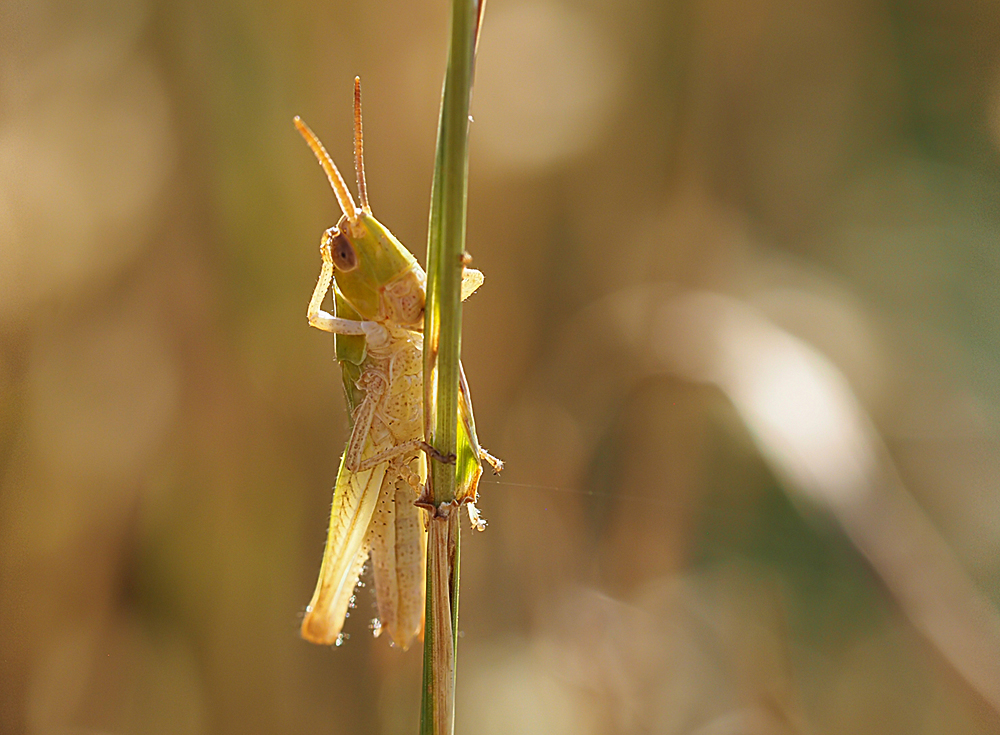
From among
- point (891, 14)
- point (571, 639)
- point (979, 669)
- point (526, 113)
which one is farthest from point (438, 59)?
point (979, 669)

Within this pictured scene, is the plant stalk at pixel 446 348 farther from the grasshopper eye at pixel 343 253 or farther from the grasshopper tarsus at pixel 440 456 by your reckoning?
the grasshopper eye at pixel 343 253

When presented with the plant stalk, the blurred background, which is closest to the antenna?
the plant stalk

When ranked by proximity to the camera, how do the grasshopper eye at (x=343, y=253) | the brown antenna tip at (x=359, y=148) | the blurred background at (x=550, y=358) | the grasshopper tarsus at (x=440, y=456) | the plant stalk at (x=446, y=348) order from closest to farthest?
1. the plant stalk at (x=446, y=348)
2. the grasshopper tarsus at (x=440, y=456)
3. the brown antenna tip at (x=359, y=148)
4. the grasshopper eye at (x=343, y=253)
5. the blurred background at (x=550, y=358)

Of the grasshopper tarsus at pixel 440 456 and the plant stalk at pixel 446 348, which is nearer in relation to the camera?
the plant stalk at pixel 446 348

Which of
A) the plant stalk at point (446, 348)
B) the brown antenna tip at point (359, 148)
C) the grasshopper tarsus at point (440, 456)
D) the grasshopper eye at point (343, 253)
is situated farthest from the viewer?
the grasshopper eye at point (343, 253)

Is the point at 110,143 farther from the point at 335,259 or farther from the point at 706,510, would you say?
the point at 706,510

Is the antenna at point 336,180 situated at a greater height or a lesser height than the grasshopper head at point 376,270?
greater

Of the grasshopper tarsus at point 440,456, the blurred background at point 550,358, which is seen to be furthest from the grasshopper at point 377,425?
the blurred background at point 550,358

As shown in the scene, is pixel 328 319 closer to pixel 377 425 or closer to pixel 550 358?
pixel 377 425
